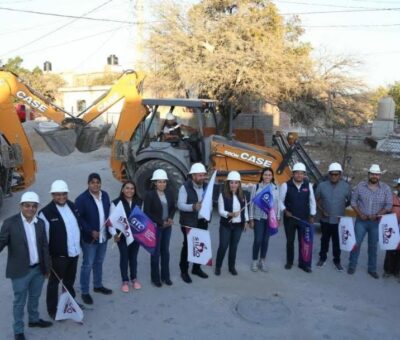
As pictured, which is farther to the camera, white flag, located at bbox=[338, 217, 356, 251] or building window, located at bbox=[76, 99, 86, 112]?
building window, located at bbox=[76, 99, 86, 112]

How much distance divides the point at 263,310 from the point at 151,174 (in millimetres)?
4389

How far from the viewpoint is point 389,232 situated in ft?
18.7

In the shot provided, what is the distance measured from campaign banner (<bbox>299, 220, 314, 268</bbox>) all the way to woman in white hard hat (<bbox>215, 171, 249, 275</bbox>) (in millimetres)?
865

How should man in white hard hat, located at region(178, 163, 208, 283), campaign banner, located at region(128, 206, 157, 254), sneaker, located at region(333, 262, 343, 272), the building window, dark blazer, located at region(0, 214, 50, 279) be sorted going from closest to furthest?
dark blazer, located at region(0, 214, 50, 279) < campaign banner, located at region(128, 206, 157, 254) < man in white hard hat, located at region(178, 163, 208, 283) < sneaker, located at region(333, 262, 343, 272) < the building window

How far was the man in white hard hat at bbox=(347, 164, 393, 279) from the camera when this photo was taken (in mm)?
5832

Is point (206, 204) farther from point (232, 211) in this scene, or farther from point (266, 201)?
point (266, 201)

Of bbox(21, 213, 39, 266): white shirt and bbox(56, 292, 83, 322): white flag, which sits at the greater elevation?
bbox(21, 213, 39, 266): white shirt

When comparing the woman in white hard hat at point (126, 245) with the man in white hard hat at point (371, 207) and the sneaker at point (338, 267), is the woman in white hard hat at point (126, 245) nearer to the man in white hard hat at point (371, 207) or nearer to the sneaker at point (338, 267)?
the sneaker at point (338, 267)

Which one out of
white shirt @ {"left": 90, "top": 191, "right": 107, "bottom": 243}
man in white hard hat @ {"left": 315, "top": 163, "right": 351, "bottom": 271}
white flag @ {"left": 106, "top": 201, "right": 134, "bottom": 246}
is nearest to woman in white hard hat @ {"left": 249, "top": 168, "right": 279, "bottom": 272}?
man in white hard hat @ {"left": 315, "top": 163, "right": 351, "bottom": 271}

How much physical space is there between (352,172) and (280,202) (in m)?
7.87

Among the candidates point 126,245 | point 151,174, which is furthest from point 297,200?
point 151,174

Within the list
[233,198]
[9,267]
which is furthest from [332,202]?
[9,267]

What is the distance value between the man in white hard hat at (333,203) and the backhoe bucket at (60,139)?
492cm

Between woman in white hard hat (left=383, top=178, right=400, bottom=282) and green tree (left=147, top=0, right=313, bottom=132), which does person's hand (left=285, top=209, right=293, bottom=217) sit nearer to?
woman in white hard hat (left=383, top=178, right=400, bottom=282)
